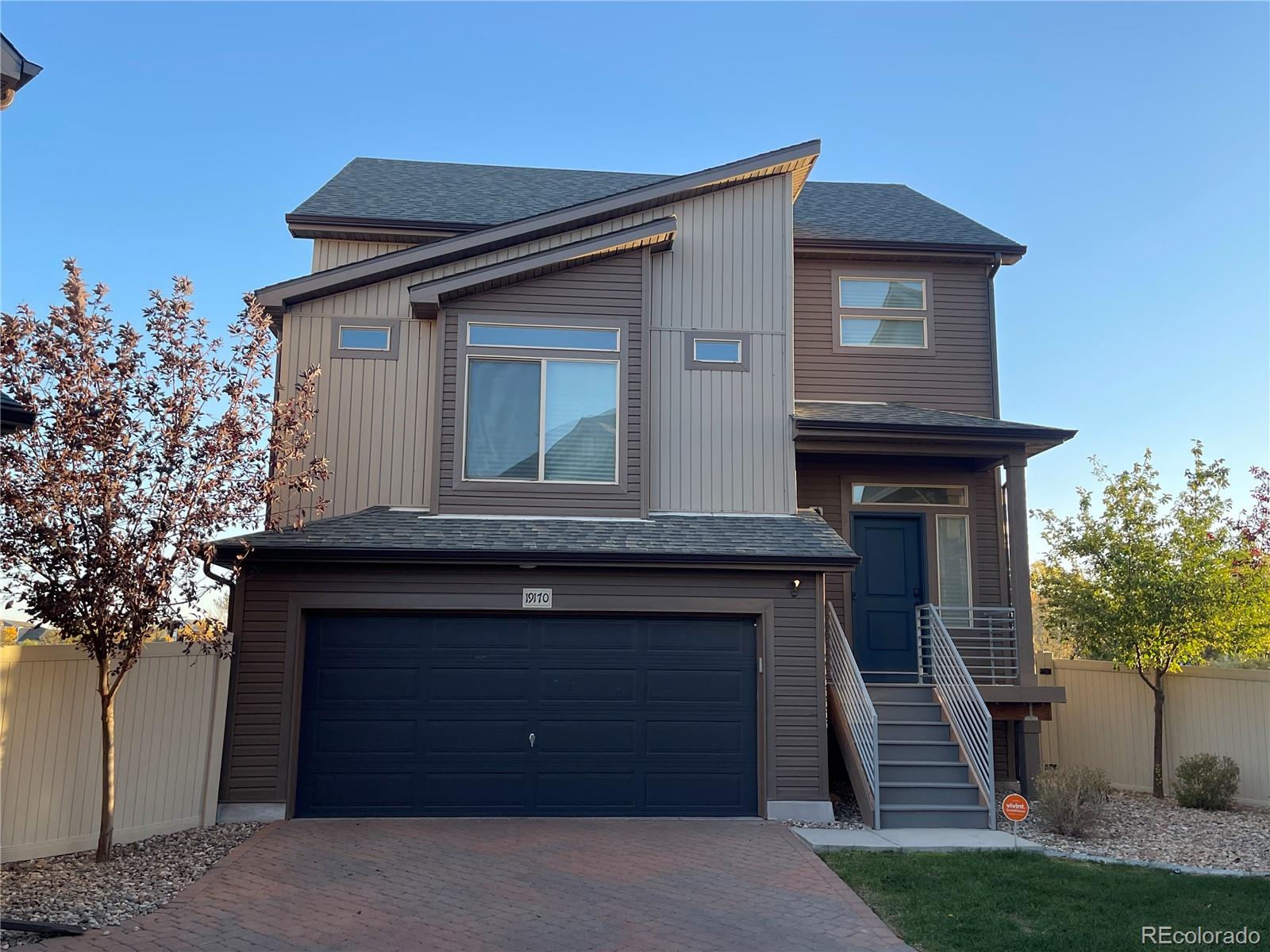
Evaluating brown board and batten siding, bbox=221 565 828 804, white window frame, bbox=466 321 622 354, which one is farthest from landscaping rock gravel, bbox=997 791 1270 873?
white window frame, bbox=466 321 622 354

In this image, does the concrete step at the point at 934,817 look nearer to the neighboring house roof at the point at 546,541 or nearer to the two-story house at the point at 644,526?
the two-story house at the point at 644,526

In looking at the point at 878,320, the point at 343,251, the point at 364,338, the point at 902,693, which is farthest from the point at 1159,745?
the point at 343,251

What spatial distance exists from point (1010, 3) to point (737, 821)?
10.9m

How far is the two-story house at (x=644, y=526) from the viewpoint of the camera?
9.72m

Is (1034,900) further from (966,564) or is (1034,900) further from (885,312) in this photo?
(885,312)

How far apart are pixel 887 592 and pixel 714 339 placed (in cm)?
404

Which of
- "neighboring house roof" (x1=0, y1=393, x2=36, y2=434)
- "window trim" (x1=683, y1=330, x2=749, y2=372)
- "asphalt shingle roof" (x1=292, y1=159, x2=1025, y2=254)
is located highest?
"asphalt shingle roof" (x1=292, y1=159, x2=1025, y2=254)

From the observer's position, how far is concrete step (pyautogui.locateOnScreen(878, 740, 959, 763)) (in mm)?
9906

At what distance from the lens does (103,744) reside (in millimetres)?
7871

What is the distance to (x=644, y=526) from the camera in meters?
10.5

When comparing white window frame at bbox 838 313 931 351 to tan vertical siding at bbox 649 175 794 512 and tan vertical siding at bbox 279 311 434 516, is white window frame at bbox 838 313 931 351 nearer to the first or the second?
tan vertical siding at bbox 649 175 794 512

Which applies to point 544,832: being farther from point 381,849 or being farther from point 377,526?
point 377,526

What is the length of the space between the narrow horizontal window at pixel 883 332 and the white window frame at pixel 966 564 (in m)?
2.35

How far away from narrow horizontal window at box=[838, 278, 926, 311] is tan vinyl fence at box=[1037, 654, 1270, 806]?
5.61m
